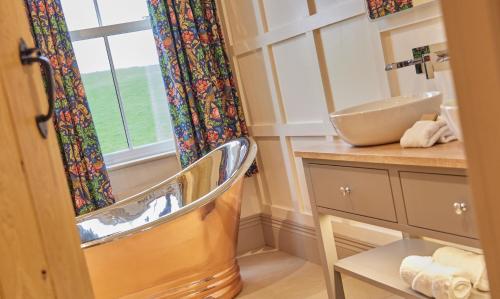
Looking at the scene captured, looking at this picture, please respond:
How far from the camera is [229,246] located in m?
3.31

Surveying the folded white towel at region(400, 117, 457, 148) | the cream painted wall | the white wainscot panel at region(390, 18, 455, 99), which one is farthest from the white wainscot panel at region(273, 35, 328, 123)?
the folded white towel at region(400, 117, 457, 148)

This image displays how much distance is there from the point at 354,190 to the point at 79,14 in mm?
2486

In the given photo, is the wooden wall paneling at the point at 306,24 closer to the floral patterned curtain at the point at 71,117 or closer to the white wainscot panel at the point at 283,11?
the white wainscot panel at the point at 283,11

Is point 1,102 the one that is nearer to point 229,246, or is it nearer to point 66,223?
point 66,223

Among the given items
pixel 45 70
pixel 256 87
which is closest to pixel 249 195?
pixel 256 87

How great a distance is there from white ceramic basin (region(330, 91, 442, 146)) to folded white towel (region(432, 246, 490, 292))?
424 millimetres

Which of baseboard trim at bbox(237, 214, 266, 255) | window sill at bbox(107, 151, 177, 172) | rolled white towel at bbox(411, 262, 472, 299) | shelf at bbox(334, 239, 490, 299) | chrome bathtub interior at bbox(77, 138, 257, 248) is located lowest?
baseboard trim at bbox(237, 214, 266, 255)

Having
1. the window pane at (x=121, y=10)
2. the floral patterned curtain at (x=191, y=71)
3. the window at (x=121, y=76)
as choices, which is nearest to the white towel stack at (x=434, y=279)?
the floral patterned curtain at (x=191, y=71)

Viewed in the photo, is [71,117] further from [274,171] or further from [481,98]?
[481,98]

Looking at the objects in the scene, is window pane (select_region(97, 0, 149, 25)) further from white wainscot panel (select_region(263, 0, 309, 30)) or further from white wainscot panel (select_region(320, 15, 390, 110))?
white wainscot panel (select_region(320, 15, 390, 110))

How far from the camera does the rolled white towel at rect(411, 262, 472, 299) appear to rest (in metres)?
1.84

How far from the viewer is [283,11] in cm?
345

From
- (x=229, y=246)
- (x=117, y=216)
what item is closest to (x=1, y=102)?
(x=229, y=246)

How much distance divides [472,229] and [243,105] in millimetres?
2576
